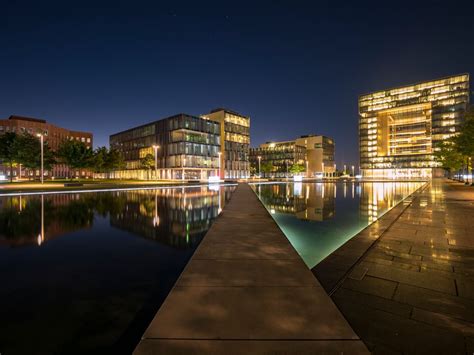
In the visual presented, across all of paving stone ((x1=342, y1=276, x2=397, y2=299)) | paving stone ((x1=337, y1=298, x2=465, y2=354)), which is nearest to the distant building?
paving stone ((x1=342, y1=276, x2=397, y2=299))

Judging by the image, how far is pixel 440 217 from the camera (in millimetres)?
11391

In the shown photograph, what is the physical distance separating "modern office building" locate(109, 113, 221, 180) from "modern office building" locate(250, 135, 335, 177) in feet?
221

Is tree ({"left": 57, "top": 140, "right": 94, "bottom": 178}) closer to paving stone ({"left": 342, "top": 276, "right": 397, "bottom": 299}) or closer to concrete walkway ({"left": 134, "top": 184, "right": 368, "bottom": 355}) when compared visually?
concrete walkway ({"left": 134, "top": 184, "right": 368, "bottom": 355})

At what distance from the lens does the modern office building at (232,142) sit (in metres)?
95.5

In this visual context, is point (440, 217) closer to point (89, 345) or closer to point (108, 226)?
point (89, 345)

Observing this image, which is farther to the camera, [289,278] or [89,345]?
[289,278]

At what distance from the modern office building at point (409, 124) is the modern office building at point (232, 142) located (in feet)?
305

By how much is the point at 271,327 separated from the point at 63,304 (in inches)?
147

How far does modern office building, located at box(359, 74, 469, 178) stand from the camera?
129000 mm

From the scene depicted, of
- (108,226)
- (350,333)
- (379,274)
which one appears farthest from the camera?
(108,226)

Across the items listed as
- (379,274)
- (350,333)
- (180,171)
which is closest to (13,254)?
(350,333)

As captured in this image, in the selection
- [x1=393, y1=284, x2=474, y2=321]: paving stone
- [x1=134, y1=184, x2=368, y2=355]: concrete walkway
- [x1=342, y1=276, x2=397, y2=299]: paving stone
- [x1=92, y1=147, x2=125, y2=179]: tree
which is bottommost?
[x1=393, y1=284, x2=474, y2=321]: paving stone

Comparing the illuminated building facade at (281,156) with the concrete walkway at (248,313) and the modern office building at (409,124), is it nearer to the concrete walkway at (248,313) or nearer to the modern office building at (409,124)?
the modern office building at (409,124)

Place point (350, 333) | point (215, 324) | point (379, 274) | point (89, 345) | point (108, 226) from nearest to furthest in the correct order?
point (350, 333) → point (215, 324) → point (89, 345) → point (379, 274) → point (108, 226)
